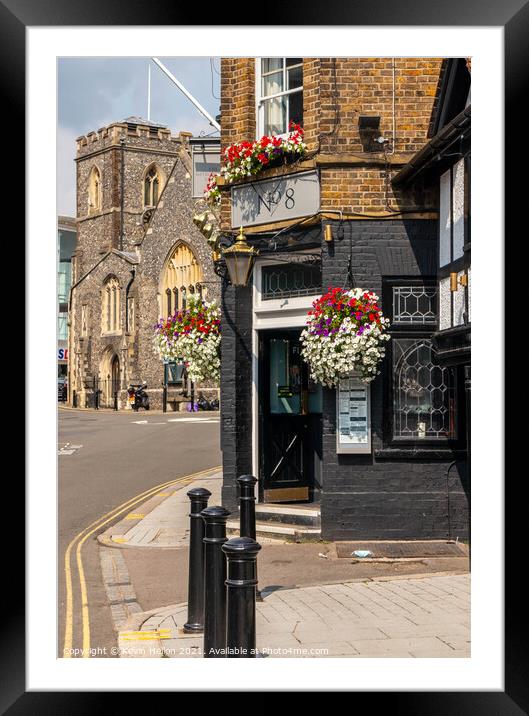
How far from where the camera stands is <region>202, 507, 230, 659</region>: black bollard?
5.98m

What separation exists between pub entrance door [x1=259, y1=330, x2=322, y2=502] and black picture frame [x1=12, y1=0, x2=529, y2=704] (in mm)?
6652

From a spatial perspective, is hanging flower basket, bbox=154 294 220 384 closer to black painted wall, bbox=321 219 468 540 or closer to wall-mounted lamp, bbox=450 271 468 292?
black painted wall, bbox=321 219 468 540

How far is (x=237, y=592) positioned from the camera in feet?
Answer: 17.1

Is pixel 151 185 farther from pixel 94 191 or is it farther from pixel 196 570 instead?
pixel 196 570

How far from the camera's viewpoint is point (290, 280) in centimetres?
1154

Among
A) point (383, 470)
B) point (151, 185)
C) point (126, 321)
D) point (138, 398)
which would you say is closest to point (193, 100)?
point (383, 470)

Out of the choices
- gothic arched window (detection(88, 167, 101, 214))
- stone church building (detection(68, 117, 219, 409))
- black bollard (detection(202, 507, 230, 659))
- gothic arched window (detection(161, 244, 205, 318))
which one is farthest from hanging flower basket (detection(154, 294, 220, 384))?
gothic arched window (detection(88, 167, 101, 214))

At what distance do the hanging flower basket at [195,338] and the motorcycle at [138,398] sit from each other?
123 ft

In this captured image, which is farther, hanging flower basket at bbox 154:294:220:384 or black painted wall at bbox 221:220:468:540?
hanging flower basket at bbox 154:294:220:384
